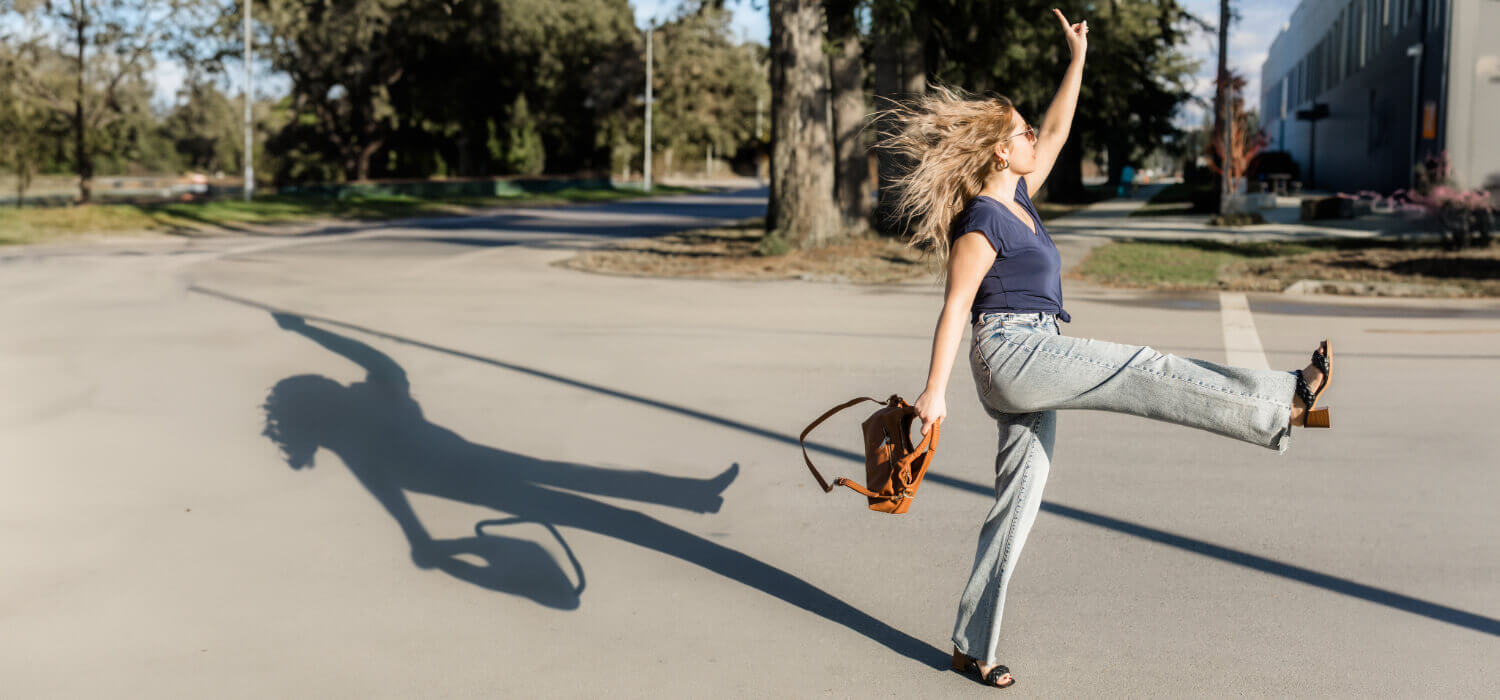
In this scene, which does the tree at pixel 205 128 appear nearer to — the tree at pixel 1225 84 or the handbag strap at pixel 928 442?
the tree at pixel 1225 84

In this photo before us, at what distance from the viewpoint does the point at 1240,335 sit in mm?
11797

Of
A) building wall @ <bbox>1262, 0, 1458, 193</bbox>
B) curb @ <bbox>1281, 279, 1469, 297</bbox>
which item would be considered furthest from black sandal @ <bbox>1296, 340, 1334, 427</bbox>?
building wall @ <bbox>1262, 0, 1458, 193</bbox>

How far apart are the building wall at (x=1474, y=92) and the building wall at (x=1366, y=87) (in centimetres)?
43

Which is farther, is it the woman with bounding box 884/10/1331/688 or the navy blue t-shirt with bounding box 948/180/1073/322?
the navy blue t-shirt with bounding box 948/180/1073/322

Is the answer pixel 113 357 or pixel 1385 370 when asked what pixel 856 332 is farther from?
pixel 113 357

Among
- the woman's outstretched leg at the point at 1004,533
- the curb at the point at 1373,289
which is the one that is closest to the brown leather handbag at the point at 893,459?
the woman's outstretched leg at the point at 1004,533

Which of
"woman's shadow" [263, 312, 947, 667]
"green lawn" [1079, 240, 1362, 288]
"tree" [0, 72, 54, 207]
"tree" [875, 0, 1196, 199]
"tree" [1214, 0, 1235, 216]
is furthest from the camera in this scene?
"tree" [0, 72, 54, 207]

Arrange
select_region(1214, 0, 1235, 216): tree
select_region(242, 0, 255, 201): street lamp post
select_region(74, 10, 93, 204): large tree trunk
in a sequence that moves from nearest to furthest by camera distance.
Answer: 1. select_region(1214, 0, 1235, 216): tree
2. select_region(74, 10, 93, 204): large tree trunk
3. select_region(242, 0, 255, 201): street lamp post

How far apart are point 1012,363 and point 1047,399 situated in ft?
0.47

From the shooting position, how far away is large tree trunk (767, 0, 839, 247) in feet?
68.5

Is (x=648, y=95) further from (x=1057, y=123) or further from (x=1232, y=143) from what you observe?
(x=1057, y=123)

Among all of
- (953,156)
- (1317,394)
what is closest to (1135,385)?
(1317,394)

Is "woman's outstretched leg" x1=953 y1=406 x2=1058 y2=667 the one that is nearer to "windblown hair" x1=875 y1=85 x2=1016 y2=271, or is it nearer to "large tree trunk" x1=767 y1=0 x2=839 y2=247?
"windblown hair" x1=875 y1=85 x2=1016 y2=271

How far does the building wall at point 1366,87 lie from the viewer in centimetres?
3306
